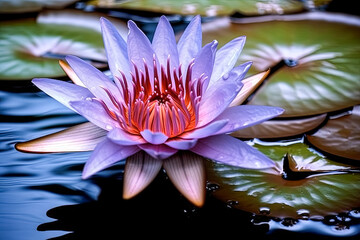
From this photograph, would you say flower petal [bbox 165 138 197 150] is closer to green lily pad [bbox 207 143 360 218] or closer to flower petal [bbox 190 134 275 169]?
flower petal [bbox 190 134 275 169]

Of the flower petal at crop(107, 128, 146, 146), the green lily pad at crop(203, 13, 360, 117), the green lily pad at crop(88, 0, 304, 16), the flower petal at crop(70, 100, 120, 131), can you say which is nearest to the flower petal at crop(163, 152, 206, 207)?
the flower petal at crop(107, 128, 146, 146)

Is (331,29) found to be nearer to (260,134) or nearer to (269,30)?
(269,30)

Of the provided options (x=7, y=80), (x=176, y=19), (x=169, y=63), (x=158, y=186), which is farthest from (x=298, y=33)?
(x=7, y=80)

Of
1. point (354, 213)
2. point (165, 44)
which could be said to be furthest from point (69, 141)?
point (354, 213)

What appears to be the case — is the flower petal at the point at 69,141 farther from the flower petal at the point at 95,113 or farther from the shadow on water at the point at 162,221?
the shadow on water at the point at 162,221

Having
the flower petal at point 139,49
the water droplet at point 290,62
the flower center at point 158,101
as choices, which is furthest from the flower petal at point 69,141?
the water droplet at point 290,62
